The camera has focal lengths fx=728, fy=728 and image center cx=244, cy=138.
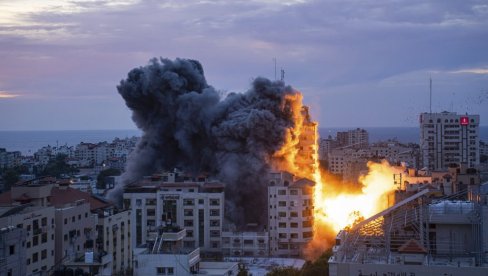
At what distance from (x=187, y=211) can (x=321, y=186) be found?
11031 millimetres

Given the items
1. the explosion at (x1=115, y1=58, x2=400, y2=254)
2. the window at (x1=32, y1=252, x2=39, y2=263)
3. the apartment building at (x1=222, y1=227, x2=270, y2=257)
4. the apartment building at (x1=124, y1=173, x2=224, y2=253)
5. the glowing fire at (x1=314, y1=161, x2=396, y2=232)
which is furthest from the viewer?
the explosion at (x1=115, y1=58, x2=400, y2=254)

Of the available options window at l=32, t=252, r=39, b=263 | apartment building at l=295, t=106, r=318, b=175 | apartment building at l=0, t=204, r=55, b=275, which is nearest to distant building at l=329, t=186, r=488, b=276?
apartment building at l=0, t=204, r=55, b=275

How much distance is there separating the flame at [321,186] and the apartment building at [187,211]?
4647 millimetres

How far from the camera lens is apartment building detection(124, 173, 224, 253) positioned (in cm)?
3444

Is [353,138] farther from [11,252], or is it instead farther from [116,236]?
[11,252]

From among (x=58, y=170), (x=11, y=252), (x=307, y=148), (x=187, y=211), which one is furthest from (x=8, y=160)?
(x=11, y=252)

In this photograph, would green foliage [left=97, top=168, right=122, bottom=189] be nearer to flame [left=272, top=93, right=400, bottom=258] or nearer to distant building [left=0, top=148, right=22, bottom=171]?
flame [left=272, top=93, right=400, bottom=258]

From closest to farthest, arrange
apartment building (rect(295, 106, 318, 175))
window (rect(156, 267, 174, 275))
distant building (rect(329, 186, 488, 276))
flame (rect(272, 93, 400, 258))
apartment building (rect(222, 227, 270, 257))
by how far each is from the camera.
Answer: distant building (rect(329, 186, 488, 276))
window (rect(156, 267, 174, 275))
apartment building (rect(222, 227, 270, 257))
flame (rect(272, 93, 400, 258))
apartment building (rect(295, 106, 318, 175))

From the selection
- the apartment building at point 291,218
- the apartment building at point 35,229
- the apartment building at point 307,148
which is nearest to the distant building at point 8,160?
the apartment building at point 307,148

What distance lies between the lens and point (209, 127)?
4466cm

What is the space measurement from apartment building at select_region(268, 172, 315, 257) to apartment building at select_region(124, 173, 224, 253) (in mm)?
2602

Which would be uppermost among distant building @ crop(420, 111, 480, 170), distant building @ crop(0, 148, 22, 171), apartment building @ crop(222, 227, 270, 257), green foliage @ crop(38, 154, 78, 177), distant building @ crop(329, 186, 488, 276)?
distant building @ crop(420, 111, 480, 170)

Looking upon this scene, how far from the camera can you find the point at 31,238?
18.8 meters

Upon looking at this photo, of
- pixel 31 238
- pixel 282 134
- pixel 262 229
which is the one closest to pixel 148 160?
pixel 282 134
